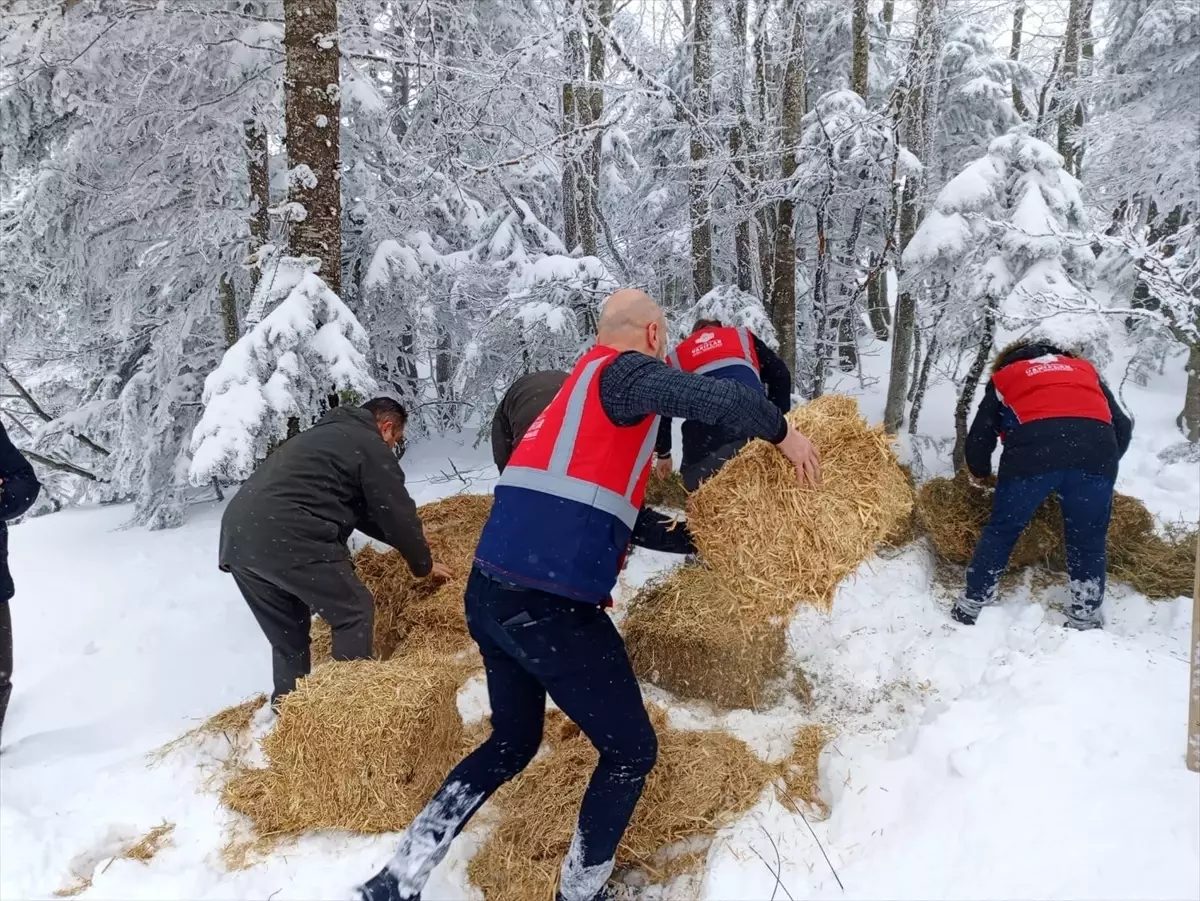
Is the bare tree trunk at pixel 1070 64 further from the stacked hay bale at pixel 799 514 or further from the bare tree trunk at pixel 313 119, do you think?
the bare tree trunk at pixel 313 119

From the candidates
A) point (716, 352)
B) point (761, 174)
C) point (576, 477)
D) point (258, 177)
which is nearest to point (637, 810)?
point (576, 477)

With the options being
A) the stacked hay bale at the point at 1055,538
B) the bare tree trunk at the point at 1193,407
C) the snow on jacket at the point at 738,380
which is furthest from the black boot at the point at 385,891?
the bare tree trunk at the point at 1193,407

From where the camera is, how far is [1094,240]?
566 centimetres

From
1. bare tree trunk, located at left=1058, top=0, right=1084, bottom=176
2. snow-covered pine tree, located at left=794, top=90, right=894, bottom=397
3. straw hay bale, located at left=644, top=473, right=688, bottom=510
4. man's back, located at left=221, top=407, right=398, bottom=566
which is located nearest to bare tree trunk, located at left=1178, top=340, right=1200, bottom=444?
bare tree trunk, located at left=1058, top=0, right=1084, bottom=176

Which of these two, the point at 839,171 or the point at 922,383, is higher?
the point at 839,171

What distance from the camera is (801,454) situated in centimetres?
274

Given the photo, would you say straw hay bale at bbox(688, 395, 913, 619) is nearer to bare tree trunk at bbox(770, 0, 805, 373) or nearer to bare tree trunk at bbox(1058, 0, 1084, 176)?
bare tree trunk at bbox(770, 0, 805, 373)

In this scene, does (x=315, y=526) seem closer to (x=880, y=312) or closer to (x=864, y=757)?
(x=864, y=757)

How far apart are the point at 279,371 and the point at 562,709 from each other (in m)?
3.49

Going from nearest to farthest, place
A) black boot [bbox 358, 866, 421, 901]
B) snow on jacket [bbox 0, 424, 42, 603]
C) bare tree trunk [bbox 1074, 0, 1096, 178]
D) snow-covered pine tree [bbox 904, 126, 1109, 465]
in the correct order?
black boot [bbox 358, 866, 421, 901] < snow on jacket [bbox 0, 424, 42, 603] < snow-covered pine tree [bbox 904, 126, 1109, 465] < bare tree trunk [bbox 1074, 0, 1096, 178]

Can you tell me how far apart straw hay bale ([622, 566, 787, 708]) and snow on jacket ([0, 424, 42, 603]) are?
3.36 meters

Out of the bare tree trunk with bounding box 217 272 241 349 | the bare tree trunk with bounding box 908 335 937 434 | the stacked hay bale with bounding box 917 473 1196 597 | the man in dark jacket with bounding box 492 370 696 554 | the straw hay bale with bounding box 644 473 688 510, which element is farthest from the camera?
the bare tree trunk with bounding box 908 335 937 434

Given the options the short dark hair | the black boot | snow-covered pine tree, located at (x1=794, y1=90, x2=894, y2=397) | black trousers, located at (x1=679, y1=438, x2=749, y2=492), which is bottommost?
the black boot

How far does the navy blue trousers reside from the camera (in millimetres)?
4375
